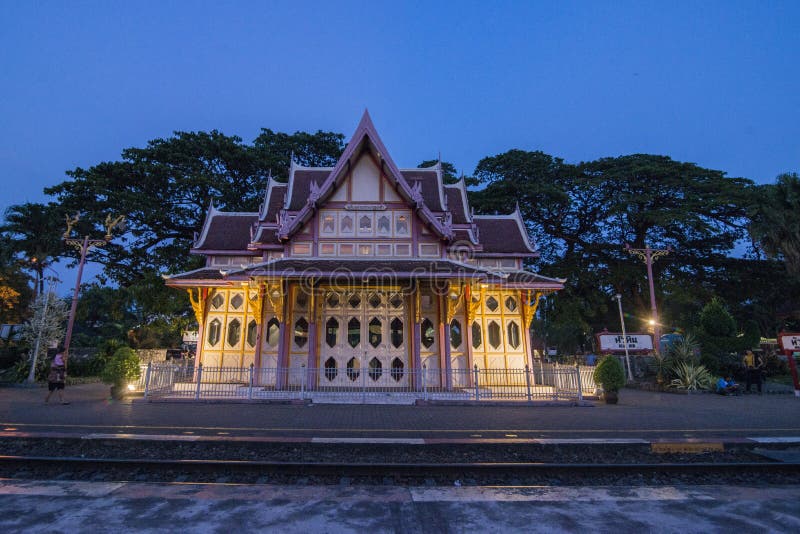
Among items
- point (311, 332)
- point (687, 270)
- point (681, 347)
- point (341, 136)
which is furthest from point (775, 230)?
point (341, 136)

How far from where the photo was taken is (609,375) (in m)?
14.5

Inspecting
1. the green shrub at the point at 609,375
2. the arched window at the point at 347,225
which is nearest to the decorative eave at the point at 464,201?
the arched window at the point at 347,225

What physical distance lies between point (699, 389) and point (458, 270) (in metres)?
13.7

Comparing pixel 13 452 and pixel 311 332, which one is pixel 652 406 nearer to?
pixel 311 332

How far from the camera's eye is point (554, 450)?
7.79 metres

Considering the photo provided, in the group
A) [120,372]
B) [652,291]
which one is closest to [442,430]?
[120,372]

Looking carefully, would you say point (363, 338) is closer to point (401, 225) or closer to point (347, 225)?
point (347, 225)

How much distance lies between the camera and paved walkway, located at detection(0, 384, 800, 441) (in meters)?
8.72

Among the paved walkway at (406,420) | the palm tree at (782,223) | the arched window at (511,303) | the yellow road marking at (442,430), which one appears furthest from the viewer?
the palm tree at (782,223)

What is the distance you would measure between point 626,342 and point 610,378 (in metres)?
7.88

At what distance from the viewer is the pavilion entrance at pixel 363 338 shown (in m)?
16.1

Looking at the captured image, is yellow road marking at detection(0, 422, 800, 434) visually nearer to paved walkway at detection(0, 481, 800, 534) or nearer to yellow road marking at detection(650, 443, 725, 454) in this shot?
yellow road marking at detection(650, 443, 725, 454)

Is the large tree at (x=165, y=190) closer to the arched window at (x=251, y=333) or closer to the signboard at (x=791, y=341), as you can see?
the arched window at (x=251, y=333)

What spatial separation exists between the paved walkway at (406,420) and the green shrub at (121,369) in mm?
787
